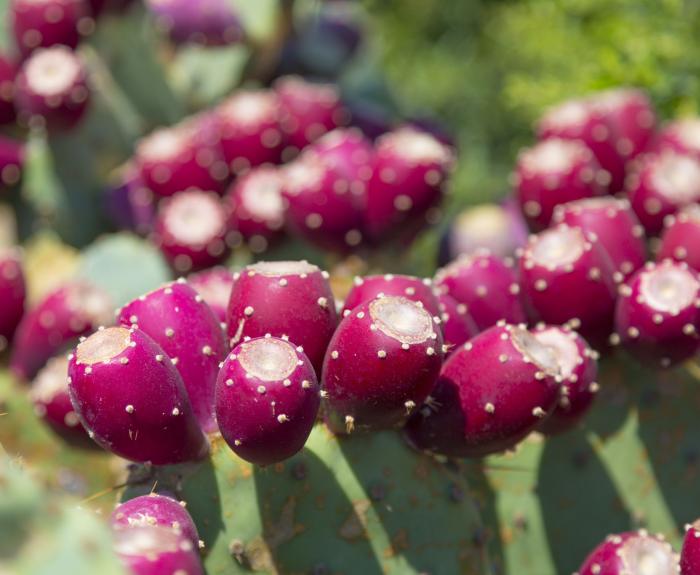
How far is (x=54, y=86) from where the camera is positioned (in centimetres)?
187

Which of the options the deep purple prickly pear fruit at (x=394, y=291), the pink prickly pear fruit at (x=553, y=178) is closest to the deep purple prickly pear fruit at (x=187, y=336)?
the deep purple prickly pear fruit at (x=394, y=291)

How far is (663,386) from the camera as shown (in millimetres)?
1330

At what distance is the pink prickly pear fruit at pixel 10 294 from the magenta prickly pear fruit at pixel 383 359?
0.88 m

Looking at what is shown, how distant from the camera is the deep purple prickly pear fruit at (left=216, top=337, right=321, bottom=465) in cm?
87

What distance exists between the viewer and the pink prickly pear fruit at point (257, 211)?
1745 millimetres

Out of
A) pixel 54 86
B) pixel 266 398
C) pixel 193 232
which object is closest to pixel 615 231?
pixel 266 398

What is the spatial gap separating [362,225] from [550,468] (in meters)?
0.55

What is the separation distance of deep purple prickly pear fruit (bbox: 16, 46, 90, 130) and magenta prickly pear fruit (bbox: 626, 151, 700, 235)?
1.03 m

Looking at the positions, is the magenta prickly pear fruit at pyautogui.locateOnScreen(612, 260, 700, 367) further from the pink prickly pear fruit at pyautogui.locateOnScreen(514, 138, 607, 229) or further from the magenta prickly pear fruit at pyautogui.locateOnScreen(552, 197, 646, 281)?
the pink prickly pear fruit at pyautogui.locateOnScreen(514, 138, 607, 229)

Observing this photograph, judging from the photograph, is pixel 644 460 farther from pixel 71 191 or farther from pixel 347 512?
pixel 71 191

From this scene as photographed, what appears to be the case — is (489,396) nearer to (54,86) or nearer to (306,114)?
(306,114)

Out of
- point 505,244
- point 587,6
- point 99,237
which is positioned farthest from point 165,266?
point 587,6

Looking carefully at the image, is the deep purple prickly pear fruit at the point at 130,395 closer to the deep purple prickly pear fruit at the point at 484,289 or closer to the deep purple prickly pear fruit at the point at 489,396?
the deep purple prickly pear fruit at the point at 489,396

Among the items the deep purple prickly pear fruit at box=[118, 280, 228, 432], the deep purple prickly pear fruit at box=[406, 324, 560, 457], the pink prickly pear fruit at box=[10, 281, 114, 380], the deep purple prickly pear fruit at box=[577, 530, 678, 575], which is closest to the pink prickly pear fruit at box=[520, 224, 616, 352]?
the deep purple prickly pear fruit at box=[406, 324, 560, 457]
